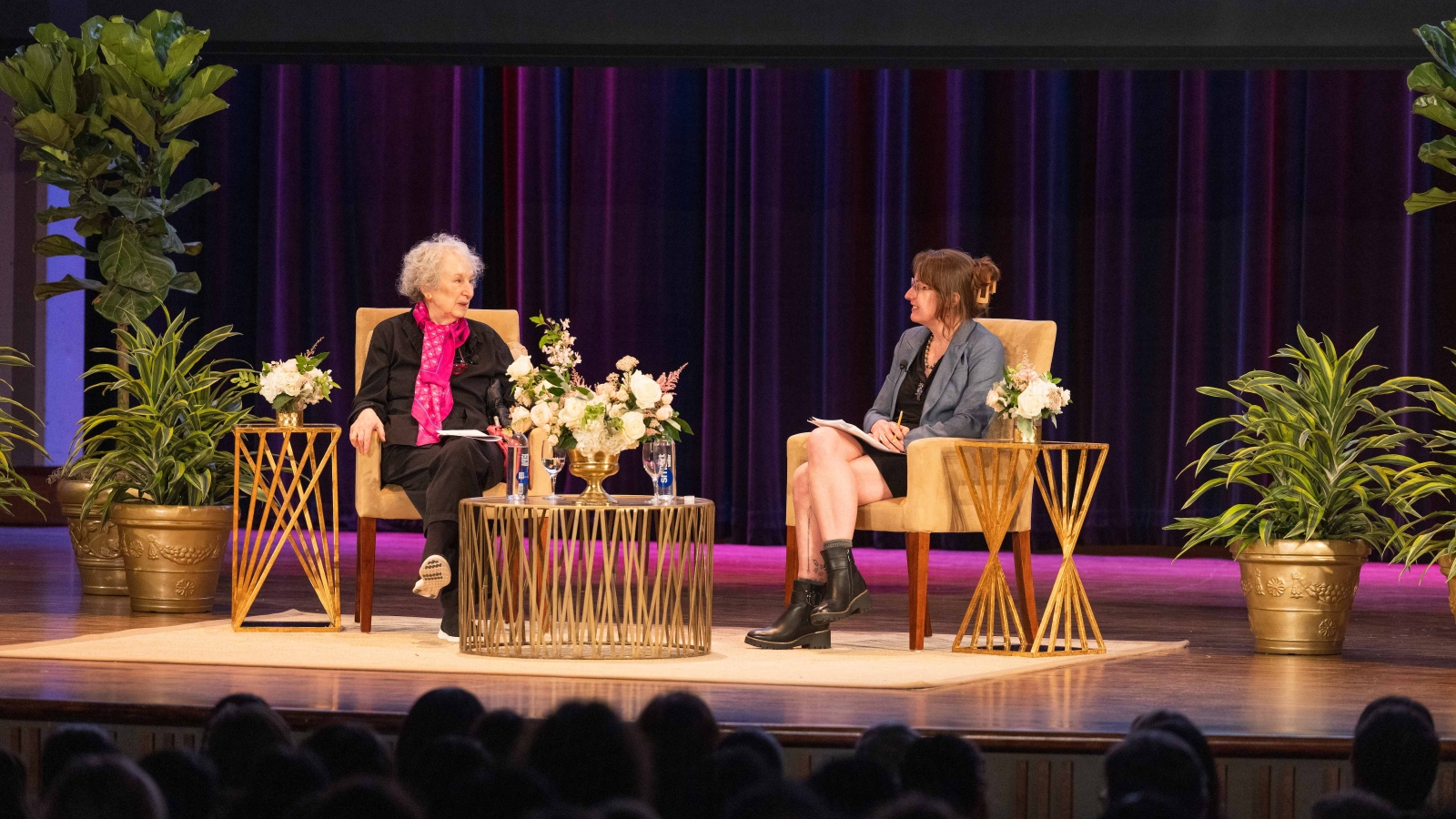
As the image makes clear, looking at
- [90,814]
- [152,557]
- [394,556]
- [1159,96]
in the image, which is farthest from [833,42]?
[90,814]

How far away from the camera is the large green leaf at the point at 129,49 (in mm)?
5160

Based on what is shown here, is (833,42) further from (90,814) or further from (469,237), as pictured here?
(90,814)

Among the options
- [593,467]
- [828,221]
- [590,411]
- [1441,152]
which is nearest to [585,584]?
[593,467]

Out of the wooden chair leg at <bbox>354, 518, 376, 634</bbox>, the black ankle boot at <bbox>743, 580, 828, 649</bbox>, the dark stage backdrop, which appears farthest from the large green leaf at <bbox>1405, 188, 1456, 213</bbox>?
the wooden chair leg at <bbox>354, 518, 376, 634</bbox>

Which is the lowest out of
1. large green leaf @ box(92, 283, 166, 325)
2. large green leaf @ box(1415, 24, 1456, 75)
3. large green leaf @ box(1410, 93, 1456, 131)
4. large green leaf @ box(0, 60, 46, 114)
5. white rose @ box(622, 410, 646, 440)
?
white rose @ box(622, 410, 646, 440)

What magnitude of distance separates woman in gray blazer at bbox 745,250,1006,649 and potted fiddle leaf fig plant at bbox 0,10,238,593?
2.20 metres

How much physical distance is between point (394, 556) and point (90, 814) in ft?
16.8

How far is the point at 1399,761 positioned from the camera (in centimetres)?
A: 208

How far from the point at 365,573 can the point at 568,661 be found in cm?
85

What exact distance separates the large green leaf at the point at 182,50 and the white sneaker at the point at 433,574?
2137 millimetres

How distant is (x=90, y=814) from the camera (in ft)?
5.23

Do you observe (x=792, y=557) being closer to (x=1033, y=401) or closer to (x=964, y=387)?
(x=964, y=387)

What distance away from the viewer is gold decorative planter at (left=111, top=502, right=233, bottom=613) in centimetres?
464

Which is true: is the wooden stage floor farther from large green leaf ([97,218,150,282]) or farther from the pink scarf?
large green leaf ([97,218,150,282])
